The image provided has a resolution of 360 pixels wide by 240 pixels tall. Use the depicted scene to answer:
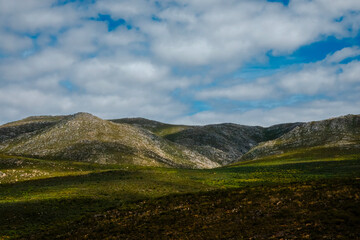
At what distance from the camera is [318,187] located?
31281 mm

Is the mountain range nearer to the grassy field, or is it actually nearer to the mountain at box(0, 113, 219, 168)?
the mountain at box(0, 113, 219, 168)

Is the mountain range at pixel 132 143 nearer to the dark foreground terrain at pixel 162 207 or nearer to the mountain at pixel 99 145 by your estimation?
the mountain at pixel 99 145

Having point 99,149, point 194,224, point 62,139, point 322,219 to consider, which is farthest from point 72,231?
point 62,139

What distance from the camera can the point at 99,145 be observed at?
12181 centimetres

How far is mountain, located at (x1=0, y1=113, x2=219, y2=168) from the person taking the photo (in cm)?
11458

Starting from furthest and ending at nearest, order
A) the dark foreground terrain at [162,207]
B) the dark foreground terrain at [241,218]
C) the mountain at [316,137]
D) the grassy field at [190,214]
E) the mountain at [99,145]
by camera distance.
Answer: the mountain at [316,137]
the mountain at [99,145]
the dark foreground terrain at [162,207]
the grassy field at [190,214]
the dark foreground terrain at [241,218]

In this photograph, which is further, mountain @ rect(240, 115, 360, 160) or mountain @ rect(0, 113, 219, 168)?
mountain @ rect(240, 115, 360, 160)

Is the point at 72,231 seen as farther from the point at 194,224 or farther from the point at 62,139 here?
the point at 62,139

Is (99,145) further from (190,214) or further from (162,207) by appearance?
(190,214)

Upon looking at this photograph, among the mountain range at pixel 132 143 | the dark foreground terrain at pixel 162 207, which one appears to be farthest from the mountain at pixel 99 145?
the dark foreground terrain at pixel 162 207

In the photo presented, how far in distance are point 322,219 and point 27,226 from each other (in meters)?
32.0

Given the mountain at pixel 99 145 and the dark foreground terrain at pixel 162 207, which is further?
the mountain at pixel 99 145

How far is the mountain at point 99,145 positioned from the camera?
Answer: 4511 inches

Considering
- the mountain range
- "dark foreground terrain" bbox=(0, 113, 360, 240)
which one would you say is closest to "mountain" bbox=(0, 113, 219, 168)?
the mountain range
